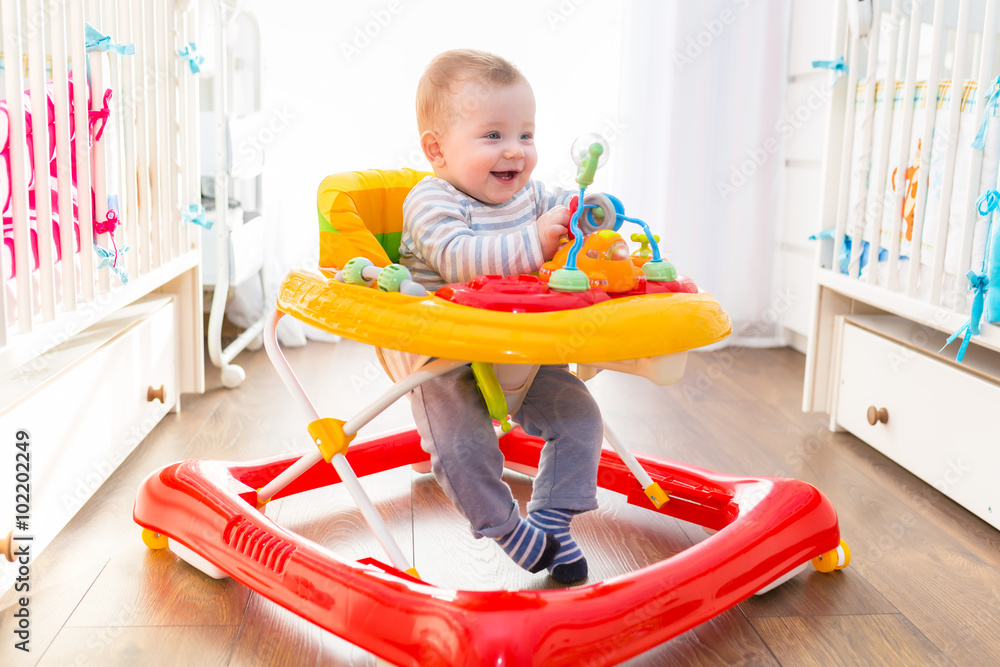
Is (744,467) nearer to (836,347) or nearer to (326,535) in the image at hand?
(836,347)

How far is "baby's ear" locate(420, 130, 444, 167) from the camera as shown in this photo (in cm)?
106

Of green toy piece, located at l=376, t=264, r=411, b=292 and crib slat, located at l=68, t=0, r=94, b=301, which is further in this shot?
crib slat, located at l=68, t=0, r=94, b=301

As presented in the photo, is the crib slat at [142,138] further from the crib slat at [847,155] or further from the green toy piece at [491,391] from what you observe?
the crib slat at [847,155]

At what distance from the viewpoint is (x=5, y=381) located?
102cm

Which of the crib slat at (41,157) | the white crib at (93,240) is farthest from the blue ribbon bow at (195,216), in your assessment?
the crib slat at (41,157)

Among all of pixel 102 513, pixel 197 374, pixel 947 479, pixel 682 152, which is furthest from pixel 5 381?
pixel 682 152

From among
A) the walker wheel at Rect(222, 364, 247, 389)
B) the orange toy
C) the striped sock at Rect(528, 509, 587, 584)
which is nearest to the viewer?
the orange toy

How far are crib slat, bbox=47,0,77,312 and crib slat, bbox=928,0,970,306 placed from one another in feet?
3.96

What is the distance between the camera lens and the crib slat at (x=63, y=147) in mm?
1026

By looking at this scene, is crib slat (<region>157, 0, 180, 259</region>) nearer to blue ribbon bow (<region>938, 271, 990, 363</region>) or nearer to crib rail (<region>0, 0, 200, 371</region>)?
crib rail (<region>0, 0, 200, 371</region>)

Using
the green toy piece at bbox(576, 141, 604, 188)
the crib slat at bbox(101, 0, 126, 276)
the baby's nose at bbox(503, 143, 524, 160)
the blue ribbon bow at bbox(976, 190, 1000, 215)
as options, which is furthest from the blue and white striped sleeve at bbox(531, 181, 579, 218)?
the crib slat at bbox(101, 0, 126, 276)

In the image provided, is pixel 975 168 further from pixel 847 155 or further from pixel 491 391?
pixel 491 391

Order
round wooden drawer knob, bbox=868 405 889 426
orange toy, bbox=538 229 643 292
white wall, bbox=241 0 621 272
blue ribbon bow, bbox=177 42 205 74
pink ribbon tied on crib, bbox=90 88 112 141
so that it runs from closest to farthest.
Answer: orange toy, bbox=538 229 643 292 → pink ribbon tied on crib, bbox=90 88 112 141 → round wooden drawer knob, bbox=868 405 889 426 → blue ribbon bow, bbox=177 42 205 74 → white wall, bbox=241 0 621 272

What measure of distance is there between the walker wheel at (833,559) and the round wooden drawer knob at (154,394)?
1090 mm
